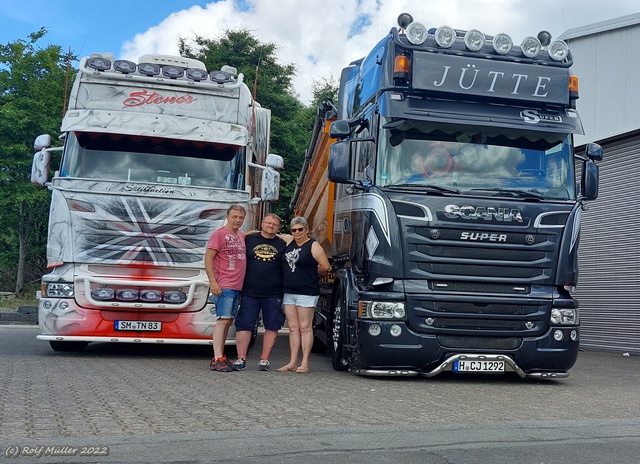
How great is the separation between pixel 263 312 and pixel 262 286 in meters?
0.35

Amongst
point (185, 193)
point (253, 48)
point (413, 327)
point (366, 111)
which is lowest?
point (413, 327)

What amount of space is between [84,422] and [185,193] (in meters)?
5.05

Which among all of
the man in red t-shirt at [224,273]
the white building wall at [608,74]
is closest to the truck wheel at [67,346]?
the man in red t-shirt at [224,273]

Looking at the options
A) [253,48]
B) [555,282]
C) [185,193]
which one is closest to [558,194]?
[555,282]

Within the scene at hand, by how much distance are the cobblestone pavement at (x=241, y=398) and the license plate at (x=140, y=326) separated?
44cm

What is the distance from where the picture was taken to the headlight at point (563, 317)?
9.04 metres

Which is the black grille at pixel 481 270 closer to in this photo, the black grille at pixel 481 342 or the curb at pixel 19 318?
the black grille at pixel 481 342

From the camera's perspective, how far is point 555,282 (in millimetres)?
8969

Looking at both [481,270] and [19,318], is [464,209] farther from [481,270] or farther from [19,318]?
[19,318]

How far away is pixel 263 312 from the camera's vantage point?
32.4ft

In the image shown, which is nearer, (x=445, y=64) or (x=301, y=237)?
(x=445, y=64)

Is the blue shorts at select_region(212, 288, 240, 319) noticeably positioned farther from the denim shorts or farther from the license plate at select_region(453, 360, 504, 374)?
the license plate at select_region(453, 360, 504, 374)

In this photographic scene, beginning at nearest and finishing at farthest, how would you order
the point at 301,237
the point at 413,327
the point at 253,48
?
the point at 413,327
the point at 301,237
the point at 253,48

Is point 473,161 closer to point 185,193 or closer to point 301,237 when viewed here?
point 301,237
